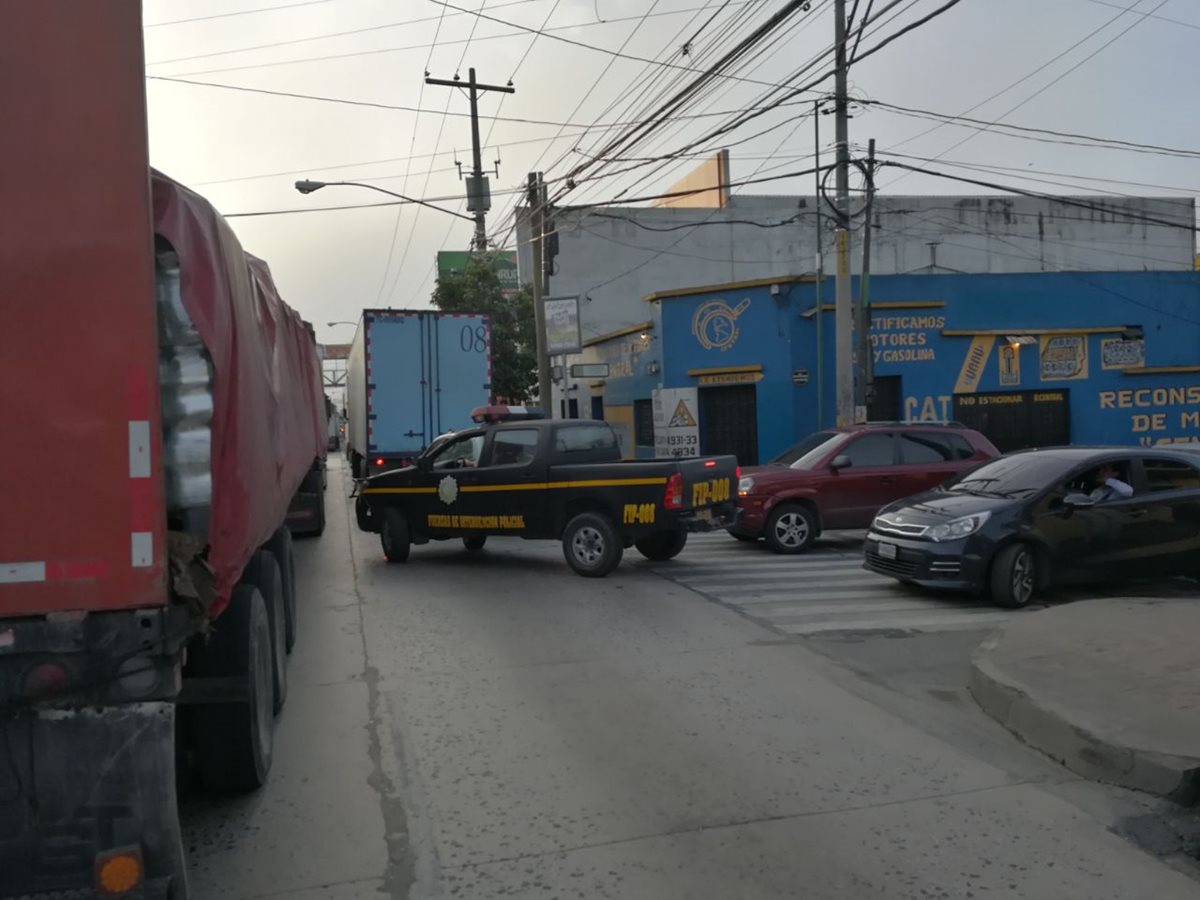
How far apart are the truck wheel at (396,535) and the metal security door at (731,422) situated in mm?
12369

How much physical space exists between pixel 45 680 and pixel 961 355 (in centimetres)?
2442

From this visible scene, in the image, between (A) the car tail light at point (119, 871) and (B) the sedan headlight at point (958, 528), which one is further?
(B) the sedan headlight at point (958, 528)

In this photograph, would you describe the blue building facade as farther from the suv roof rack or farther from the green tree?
the green tree

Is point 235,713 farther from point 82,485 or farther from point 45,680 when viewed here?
point 82,485

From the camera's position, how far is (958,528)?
987cm

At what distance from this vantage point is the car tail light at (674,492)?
11.3 metres

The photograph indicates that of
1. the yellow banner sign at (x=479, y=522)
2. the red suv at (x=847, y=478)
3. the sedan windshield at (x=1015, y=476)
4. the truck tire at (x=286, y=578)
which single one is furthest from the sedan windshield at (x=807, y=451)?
the truck tire at (x=286, y=578)

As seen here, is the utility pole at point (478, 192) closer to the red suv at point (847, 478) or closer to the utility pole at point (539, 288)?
the utility pole at point (539, 288)

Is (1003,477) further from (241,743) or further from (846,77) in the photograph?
(846,77)

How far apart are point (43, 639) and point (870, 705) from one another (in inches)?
205

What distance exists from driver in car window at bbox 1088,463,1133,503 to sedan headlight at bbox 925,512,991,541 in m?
1.28

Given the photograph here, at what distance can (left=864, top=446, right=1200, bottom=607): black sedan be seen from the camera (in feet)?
32.0

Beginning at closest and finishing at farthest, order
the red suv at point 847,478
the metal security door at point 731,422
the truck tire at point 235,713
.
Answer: the truck tire at point 235,713, the red suv at point 847,478, the metal security door at point 731,422

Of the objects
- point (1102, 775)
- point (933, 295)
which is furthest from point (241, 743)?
point (933, 295)
